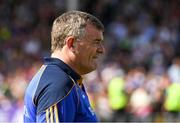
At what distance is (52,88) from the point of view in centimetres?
370

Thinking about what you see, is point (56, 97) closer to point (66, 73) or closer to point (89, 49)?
point (66, 73)

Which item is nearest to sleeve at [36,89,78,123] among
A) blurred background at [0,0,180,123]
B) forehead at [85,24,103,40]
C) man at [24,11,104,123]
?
man at [24,11,104,123]

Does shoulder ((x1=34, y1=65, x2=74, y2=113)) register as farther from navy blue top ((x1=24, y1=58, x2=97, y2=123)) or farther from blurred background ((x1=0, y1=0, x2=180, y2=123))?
blurred background ((x1=0, y1=0, x2=180, y2=123))

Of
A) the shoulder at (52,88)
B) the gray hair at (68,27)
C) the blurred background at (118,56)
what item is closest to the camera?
the shoulder at (52,88)

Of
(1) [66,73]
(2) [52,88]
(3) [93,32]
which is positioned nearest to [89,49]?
(3) [93,32]

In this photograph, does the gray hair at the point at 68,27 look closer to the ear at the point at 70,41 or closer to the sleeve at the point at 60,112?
the ear at the point at 70,41

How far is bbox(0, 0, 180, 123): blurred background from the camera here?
14.2m

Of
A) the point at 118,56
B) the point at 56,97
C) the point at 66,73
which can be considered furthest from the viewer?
the point at 118,56

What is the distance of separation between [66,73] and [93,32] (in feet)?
0.94

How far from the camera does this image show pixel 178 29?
1873 centimetres

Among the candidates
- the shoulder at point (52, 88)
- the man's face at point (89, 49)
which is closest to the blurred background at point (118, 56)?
the man's face at point (89, 49)

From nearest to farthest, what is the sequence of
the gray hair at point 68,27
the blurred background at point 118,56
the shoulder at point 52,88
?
the shoulder at point 52,88
the gray hair at point 68,27
the blurred background at point 118,56

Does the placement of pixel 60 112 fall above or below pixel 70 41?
below

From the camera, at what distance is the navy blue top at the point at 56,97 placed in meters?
3.69
